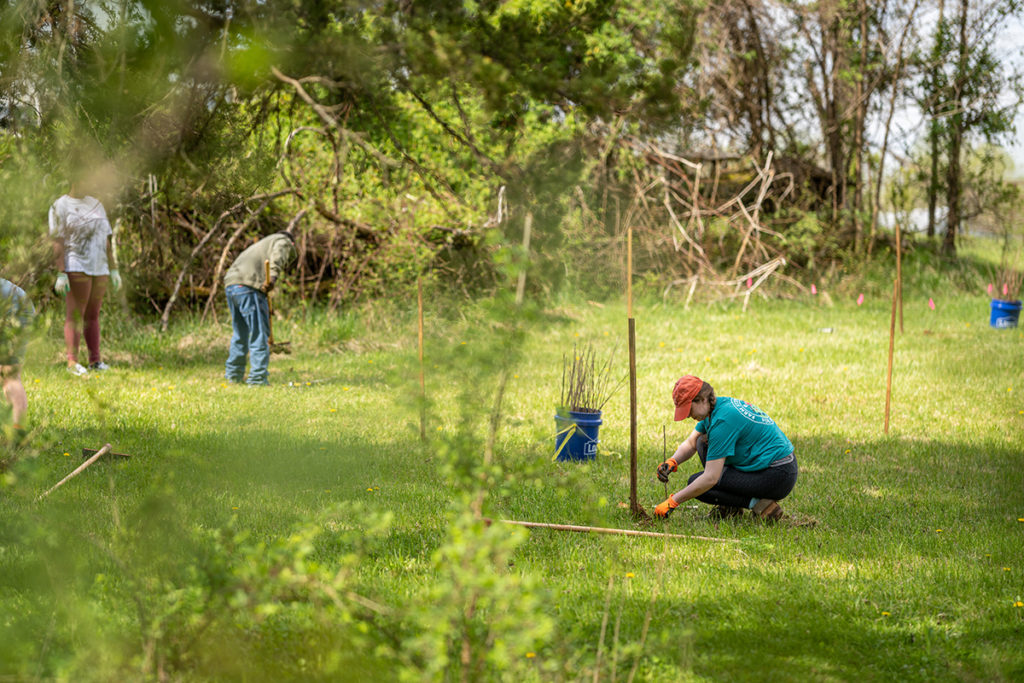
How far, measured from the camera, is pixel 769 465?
188 inches

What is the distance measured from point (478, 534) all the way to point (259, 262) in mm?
6462

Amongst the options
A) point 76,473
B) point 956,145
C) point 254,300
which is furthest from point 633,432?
point 956,145

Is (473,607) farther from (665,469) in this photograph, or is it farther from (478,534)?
(665,469)

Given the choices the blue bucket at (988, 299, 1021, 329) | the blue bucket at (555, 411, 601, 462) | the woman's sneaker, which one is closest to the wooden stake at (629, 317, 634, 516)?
the woman's sneaker

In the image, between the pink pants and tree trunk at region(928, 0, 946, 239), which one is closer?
the pink pants

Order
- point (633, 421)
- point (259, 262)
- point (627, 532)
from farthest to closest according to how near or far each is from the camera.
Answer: point (259, 262) < point (633, 421) < point (627, 532)

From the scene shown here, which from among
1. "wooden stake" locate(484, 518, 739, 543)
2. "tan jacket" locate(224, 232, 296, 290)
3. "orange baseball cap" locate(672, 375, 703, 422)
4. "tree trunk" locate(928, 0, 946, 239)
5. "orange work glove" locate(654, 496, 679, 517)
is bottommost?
"wooden stake" locate(484, 518, 739, 543)

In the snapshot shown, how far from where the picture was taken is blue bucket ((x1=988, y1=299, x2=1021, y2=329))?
11695mm

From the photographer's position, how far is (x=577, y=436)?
19.5ft

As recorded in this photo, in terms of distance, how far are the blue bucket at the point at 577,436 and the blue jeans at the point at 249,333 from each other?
3.33m

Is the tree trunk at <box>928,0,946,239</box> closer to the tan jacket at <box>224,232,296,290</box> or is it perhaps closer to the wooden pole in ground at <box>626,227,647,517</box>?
the tan jacket at <box>224,232,296,290</box>

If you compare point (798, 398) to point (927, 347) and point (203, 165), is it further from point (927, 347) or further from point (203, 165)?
point (203, 165)

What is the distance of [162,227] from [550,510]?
7649 mm

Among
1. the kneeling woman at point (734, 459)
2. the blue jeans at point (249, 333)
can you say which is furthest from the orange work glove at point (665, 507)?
the blue jeans at point (249, 333)
